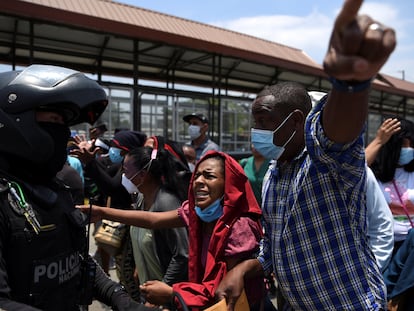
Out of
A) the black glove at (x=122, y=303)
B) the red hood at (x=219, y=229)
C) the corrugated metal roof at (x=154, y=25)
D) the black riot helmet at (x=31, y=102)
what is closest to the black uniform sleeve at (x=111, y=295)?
the black glove at (x=122, y=303)

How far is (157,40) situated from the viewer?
729cm

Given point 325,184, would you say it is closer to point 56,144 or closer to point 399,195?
point 56,144

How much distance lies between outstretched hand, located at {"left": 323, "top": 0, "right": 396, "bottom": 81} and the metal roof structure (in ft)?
19.6

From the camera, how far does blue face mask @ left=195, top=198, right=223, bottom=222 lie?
2.07m

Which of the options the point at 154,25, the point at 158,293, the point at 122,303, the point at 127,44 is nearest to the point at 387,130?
the point at 158,293

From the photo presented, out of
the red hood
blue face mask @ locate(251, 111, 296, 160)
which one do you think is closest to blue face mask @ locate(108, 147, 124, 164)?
the red hood

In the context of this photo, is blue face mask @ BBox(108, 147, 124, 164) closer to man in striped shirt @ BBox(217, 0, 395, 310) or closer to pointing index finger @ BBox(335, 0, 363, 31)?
man in striped shirt @ BBox(217, 0, 395, 310)

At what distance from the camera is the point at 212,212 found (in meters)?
2.07

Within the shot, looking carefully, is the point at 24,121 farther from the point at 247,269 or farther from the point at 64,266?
the point at 247,269

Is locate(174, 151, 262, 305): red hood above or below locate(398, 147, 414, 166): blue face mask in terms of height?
below

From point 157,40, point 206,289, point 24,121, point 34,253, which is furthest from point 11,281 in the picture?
point 157,40

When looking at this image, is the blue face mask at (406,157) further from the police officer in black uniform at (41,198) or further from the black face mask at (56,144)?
the black face mask at (56,144)

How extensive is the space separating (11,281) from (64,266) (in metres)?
0.21

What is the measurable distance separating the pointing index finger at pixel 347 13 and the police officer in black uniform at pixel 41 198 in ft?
3.51
